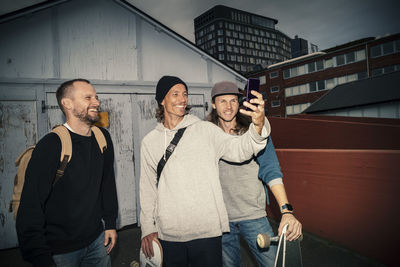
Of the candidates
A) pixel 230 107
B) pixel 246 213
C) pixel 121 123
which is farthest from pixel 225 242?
pixel 121 123

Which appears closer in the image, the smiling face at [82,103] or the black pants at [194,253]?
the black pants at [194,253]

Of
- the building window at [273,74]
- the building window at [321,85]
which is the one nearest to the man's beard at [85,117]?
the building window at [321,85]

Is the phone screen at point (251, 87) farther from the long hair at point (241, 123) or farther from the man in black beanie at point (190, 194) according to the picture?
the long hair at point (241, 123)

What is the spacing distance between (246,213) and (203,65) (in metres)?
5.24

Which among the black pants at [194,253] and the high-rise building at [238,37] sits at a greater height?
the high-rise building at [238,37]

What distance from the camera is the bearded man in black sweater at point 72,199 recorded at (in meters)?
1.58

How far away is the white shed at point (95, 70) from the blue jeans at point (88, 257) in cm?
334

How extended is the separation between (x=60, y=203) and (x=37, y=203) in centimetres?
25

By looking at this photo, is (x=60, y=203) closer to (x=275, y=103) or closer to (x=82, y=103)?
(x=82, y=103)

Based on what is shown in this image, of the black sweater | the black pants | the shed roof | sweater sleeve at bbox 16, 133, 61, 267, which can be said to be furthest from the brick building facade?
sweater sleeve at bbox 16, 133, 61, 267

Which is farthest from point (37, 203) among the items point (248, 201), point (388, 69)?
point (388, 69)

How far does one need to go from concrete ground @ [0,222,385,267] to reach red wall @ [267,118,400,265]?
5.4 inches

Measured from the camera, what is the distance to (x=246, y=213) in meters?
2.11

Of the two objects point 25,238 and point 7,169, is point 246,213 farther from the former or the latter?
point 7,169
